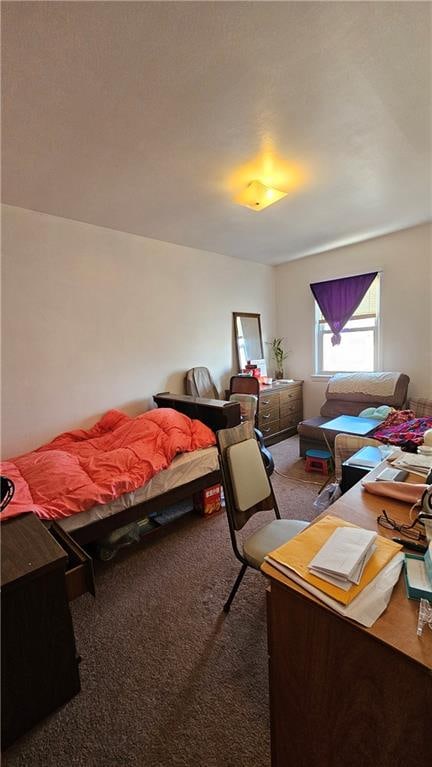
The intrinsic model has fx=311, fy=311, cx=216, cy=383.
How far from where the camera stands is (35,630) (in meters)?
1.20

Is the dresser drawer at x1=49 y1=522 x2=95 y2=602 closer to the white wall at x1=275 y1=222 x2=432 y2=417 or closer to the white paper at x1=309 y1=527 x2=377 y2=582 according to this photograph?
the white paper at x1=309 y1=527 x2=377 y2=582

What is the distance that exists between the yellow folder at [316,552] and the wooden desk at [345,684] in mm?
42

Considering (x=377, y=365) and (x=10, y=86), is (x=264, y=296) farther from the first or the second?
(x=10, y=86)

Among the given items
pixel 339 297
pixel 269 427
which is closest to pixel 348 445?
pixel 269 427

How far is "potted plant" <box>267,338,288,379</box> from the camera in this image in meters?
5.10

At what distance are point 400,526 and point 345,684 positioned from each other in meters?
0.52

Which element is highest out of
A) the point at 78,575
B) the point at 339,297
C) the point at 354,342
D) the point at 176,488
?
the point at 339,297

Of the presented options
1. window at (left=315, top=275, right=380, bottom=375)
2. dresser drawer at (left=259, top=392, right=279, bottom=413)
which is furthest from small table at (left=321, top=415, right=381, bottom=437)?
window at (left=315, top=275, right=380, bottom=375)

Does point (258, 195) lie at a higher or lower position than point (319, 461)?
higher

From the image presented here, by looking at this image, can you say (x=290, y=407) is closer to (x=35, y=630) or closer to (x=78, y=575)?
(x=78, y=575)

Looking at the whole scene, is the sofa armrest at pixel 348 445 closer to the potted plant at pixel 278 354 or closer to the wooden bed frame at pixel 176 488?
the wooden bed frame at pixel 176 488

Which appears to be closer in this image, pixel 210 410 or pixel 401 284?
pixel 210 410

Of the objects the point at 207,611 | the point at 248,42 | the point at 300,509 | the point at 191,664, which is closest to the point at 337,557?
the point at 191,664

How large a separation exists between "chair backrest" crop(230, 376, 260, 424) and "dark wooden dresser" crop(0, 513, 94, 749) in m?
2.84
